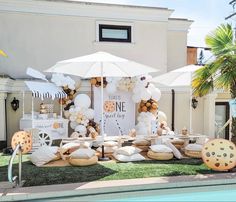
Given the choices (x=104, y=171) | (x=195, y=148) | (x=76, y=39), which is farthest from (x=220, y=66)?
(x=76, y=39)

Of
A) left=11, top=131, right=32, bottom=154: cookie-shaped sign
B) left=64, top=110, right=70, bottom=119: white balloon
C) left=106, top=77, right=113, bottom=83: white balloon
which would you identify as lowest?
left=11, top=131, right=32, bottom=154: cookie-shaped sign

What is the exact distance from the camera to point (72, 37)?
544 inches

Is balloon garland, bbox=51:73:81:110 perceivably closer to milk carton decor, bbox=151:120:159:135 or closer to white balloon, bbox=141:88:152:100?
white balloon, bbox=141:88:152:100

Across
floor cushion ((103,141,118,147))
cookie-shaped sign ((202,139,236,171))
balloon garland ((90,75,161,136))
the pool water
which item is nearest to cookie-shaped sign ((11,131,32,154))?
floor cushion ((103,141,118,147))

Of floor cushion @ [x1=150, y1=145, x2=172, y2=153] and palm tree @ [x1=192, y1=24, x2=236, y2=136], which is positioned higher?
palm tree @ [x1=192, y1=24, x2=236, y2=136]

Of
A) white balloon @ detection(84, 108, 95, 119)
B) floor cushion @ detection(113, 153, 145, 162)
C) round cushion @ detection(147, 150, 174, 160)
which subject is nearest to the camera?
floor cushion @ detection(113, 153, 145, 162)

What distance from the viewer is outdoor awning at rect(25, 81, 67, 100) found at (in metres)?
11.0

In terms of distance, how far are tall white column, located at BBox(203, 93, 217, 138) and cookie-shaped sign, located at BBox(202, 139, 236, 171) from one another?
7.13 m

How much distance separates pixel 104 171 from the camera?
8.26 m

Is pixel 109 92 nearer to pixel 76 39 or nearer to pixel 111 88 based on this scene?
pixel 111 88

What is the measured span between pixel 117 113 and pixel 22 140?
515cm

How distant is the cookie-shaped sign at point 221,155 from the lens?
8.02 metres

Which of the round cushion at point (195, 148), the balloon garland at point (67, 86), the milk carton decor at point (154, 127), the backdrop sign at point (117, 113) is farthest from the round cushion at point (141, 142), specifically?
the balloon garland at point (67, 86)

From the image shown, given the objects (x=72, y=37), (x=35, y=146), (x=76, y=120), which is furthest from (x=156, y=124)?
(x=72, y=37)
